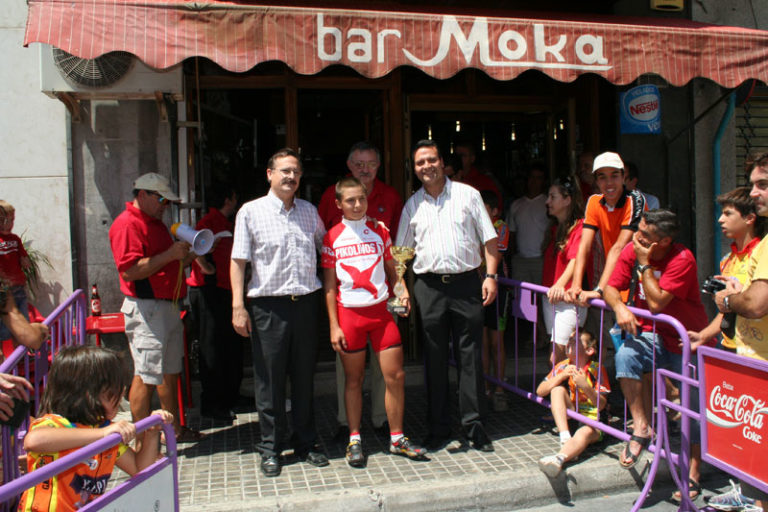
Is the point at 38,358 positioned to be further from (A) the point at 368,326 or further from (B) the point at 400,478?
(B) the point at 400,478

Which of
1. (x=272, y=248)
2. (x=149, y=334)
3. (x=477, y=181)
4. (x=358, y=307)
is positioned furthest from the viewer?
(x=477, y=181)

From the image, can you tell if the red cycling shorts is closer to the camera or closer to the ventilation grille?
the camera

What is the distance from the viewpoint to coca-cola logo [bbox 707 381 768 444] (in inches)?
124

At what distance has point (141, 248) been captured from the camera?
4438 millimetres

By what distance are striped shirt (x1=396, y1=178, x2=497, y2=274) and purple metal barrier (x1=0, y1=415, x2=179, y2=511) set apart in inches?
92.0

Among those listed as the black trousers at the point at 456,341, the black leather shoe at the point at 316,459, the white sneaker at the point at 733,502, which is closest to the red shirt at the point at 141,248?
the black leather shoe at the point at 316,459

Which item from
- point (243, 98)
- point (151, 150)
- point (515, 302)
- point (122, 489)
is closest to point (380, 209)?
point (515, 302)

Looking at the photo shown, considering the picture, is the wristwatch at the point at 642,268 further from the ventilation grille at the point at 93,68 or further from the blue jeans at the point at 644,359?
the ventilation grille at the point at 93,68

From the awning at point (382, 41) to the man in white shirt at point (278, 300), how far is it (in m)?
0.76

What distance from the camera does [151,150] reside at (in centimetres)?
570

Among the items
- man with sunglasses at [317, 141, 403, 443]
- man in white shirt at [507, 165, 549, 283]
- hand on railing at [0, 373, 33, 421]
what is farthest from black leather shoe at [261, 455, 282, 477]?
man in white shirt at [507, 165, 549, 283]

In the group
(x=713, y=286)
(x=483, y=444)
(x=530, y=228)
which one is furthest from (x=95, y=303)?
(x=713, y=286)

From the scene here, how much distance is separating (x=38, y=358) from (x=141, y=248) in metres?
0.95

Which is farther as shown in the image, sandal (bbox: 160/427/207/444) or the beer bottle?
the beer bottle
